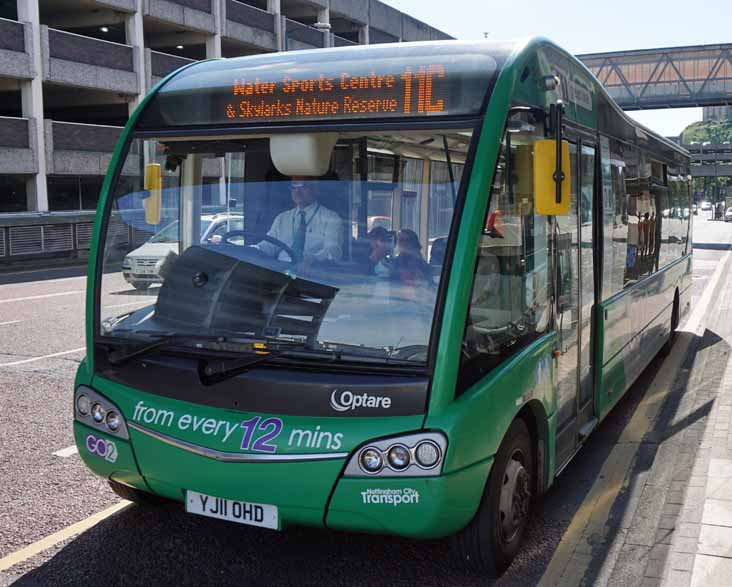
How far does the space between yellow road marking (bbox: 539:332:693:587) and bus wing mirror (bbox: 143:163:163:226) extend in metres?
2.68

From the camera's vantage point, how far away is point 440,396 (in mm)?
3727

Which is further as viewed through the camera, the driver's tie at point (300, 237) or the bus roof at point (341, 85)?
the driver's tie at point (300, 237)

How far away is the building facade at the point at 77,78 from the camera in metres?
27.2

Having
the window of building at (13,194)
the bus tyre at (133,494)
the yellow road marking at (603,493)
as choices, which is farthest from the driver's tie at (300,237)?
the window of building at (13,194)

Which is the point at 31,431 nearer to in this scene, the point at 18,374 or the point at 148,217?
the point at 18,374

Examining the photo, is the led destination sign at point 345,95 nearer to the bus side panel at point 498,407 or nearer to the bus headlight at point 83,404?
the bus side panel at point 498,407

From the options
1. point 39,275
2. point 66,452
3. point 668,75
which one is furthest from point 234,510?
point 668,75

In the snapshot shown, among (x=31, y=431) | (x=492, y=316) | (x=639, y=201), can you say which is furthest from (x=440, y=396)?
(x=639, y=201)

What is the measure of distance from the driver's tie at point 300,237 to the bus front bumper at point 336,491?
3.48ft

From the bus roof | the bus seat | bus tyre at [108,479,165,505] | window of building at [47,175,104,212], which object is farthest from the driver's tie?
window of building at [47,175,104,212]

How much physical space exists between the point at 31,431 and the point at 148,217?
9.64ft

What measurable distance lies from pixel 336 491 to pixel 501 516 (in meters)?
0.93

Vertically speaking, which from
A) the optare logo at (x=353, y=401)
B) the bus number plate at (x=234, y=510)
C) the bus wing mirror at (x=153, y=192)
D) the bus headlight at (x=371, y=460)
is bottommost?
the bus number plate at (x=234, y=510)

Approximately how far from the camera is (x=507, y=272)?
421 centimetres
